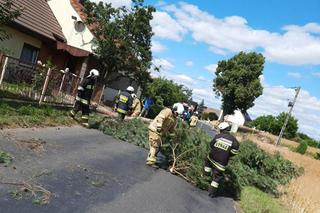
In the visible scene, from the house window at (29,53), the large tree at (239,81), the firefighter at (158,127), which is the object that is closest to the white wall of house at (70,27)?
the house window at (29,53)

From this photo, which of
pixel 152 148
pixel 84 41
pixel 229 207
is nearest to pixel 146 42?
pixel 84 41

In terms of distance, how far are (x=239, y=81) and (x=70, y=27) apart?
40.7m

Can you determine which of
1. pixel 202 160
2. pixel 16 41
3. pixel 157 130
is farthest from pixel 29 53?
pixel 202 160

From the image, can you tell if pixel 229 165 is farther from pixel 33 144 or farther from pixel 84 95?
pixel 84 95

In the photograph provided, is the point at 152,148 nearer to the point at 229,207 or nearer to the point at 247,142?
the point at 229,207

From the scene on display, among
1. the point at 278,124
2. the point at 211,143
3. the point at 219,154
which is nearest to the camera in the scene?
the point at 219,154

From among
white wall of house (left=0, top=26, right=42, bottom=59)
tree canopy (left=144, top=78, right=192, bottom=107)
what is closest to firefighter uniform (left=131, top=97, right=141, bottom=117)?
white wall of house (left=0, top=26, right=42, bottom=59)

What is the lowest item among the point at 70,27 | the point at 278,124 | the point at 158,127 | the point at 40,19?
the point at 278,124

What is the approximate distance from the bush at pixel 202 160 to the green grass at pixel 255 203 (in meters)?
0.25

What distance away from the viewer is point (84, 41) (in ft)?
95.6

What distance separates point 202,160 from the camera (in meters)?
11.5

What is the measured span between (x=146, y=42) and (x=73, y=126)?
1411 cm

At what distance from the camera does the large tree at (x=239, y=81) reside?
64.4m

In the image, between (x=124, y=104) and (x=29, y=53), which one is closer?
(x=124, y=104)
